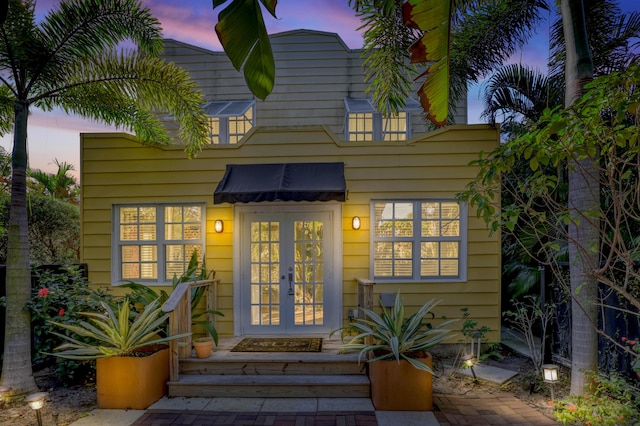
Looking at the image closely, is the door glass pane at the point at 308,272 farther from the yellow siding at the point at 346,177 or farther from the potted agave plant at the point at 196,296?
the potted agave plant at the point at 196,296

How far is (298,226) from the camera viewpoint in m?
5.65

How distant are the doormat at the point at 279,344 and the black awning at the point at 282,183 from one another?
1.99m

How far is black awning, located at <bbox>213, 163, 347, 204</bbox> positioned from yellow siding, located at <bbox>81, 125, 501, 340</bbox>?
0.18 m

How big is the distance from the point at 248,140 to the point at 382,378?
3.88 m

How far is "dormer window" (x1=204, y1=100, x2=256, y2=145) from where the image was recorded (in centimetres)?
788

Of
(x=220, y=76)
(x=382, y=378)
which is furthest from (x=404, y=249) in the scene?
(x=220, y=76)

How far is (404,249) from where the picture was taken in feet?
18.5

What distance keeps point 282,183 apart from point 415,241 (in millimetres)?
2227

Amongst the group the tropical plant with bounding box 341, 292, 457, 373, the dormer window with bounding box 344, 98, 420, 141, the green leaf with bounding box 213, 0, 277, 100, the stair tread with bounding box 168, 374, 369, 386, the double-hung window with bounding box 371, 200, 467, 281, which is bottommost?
the stair tread with bounding box 168, 374, 369, 386

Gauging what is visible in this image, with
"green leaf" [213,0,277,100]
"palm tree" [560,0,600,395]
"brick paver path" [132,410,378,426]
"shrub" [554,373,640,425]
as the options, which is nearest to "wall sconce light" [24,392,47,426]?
"brick paver path" [132,410,378,426]

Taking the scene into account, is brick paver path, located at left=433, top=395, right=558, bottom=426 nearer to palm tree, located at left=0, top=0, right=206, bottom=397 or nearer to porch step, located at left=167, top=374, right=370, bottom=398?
porch step, located at left=167, top=374, right=370, bottom=398

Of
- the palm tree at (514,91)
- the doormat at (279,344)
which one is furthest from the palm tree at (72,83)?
the palm tree at (514,91)

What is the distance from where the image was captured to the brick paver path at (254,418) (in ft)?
11.4

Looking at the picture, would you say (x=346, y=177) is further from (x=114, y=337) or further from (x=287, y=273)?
(x=114, y=337)
